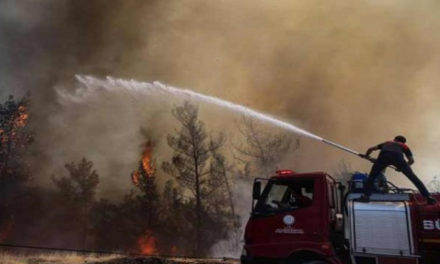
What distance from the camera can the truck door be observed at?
25.9ft

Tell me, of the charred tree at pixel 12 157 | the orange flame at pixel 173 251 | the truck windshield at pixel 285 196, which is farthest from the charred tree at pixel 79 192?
the truck windshield at pixel 285 196

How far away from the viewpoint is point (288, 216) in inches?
320

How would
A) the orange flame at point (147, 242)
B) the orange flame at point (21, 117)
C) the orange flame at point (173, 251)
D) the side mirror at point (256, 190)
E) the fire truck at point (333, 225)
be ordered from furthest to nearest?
the orange flame at point (147, 242) < the orange flame at point (173, 251) < the orange flame at point (21, 117) < the side mirror at point (256, 190) < the fire truck at point (333, 225)

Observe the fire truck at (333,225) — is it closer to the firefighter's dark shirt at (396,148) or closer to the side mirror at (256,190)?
the side mirror at (256,190)

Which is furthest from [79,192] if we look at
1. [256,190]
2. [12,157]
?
[256,190]

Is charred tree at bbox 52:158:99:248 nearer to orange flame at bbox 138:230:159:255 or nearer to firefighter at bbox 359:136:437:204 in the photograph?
orange flame at bbox 138:230:159:255

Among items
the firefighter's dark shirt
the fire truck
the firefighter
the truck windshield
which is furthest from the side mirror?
the firefighter's dark shirt

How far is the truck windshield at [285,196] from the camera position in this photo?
827cm

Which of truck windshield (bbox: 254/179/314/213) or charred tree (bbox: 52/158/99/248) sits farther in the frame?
charred tree (bbox: 52/158/99/248)

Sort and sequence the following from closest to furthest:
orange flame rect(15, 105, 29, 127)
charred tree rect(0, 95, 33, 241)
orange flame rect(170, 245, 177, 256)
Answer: charred tree rect(0, 95, 33, 241) < orange flame rect(15, 105, 29, 127) < orange flame rect(170, 245, 177, 256)

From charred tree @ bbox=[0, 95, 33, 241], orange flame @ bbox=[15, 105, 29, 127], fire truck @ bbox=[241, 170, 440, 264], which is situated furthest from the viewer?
orange flame @ bbox=[15, 105, 29, 127]

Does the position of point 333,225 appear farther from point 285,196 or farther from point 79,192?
point 79,192

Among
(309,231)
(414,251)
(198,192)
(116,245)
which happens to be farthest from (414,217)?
(116,245)

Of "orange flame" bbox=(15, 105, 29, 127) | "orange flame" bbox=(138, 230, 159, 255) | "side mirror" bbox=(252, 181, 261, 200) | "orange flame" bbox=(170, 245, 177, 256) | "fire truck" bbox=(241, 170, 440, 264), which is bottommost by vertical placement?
"orange flame" bbox=(170, 245, 177, 256)
